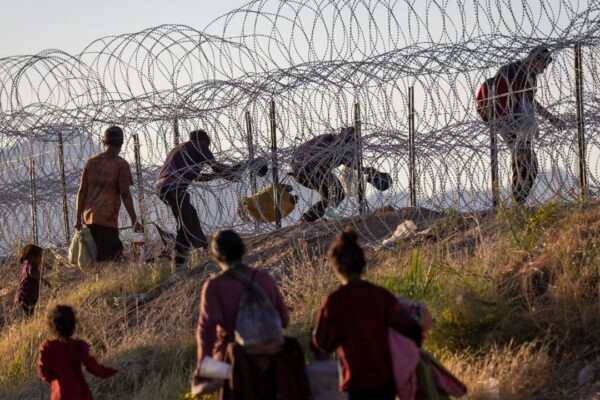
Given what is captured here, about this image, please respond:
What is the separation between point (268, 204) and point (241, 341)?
8825mm

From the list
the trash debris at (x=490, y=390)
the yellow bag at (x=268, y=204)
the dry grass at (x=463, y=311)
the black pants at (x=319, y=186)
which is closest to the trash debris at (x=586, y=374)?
the dry grass at (x=463, y=311)

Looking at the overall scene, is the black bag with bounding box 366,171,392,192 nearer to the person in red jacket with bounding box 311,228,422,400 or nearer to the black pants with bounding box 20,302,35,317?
the black pants with bounding box 20,302,35,317

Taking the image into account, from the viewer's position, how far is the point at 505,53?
40.4 feet

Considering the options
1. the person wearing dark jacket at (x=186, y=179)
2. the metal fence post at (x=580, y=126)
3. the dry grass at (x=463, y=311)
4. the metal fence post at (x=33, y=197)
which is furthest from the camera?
the metal fence post at (x=33, y=197)

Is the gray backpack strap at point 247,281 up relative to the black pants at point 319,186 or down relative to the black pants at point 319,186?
down

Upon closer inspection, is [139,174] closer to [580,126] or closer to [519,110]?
[519,110]

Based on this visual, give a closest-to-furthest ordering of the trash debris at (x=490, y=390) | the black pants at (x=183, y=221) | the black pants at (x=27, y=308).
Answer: the trash debris at (x=490, y=390) < the black pants at (x=27, y=308) < the black pants at (x=183, y=221)

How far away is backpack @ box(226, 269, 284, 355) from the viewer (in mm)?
5984

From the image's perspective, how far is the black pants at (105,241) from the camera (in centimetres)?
1293

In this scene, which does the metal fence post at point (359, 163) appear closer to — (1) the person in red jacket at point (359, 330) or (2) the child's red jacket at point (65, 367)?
(2) the child's red jacket at point (65, 367)

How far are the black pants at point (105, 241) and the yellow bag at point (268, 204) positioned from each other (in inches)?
72.7

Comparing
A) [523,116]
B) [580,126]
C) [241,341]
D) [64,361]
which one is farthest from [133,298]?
[241,341]

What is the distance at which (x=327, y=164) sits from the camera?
1385cm

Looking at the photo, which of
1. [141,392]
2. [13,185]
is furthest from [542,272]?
[13,185]
